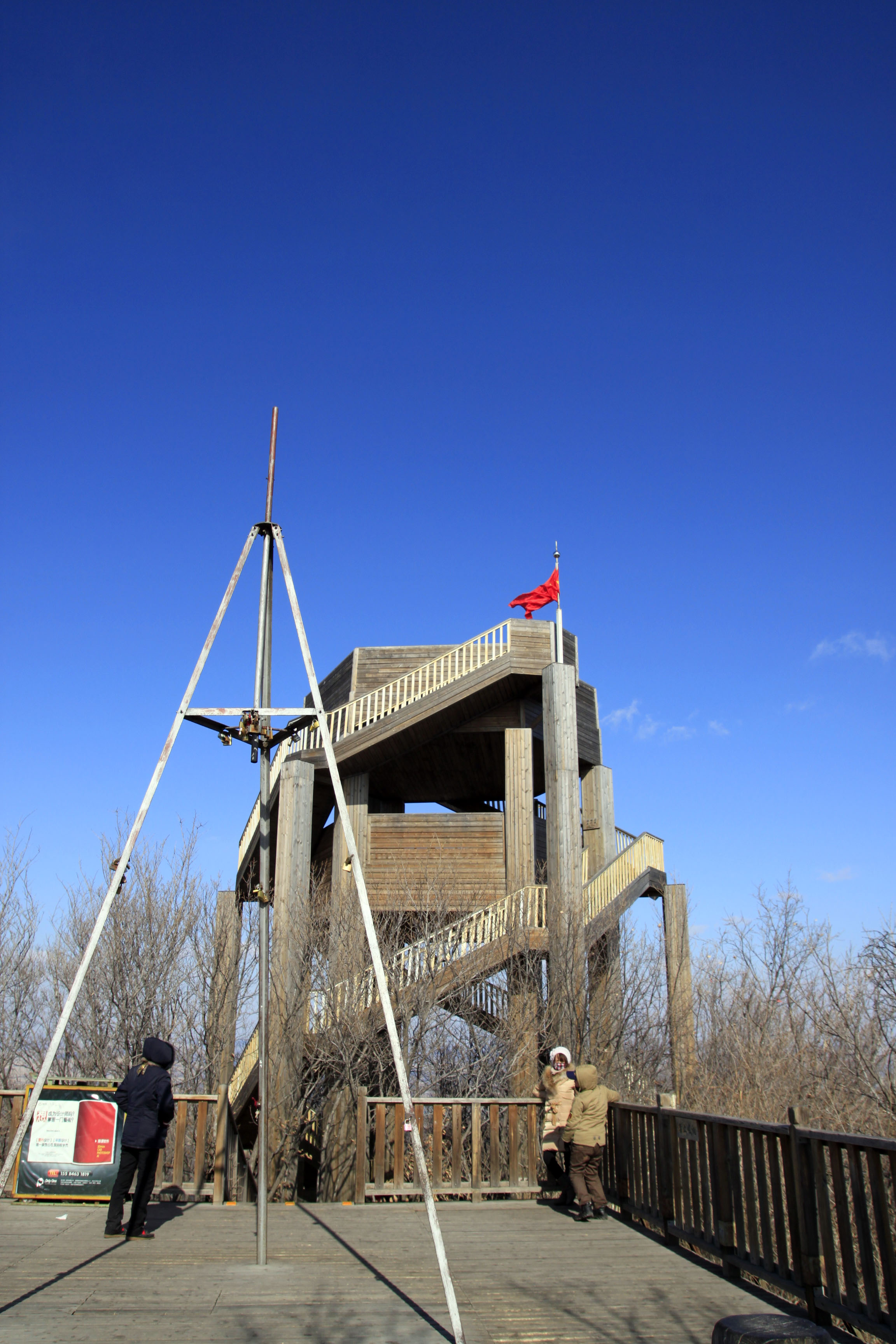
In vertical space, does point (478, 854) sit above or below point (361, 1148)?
above

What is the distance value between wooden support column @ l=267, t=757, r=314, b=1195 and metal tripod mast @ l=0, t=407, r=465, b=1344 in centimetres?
814

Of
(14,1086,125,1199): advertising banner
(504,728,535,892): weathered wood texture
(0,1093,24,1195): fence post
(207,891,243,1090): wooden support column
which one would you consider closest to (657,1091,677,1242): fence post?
(14,1086,125,1199): advertising banner

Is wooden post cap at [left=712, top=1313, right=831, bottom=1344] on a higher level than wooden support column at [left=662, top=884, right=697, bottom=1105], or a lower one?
lower

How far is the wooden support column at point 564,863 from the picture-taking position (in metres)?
17.4

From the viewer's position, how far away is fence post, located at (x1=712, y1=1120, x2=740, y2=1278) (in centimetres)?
679

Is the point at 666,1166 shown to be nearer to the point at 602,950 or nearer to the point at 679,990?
the point at 602,950

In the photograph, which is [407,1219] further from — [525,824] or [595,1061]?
Result: [525,824]

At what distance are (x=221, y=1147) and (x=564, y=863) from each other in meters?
9.51

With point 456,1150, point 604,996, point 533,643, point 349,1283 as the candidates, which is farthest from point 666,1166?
point 533,643

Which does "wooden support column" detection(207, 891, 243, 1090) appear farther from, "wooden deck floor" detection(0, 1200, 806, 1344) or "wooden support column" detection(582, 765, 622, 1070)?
"wooden deck floor" detection(0, 1200, 806, 1344)

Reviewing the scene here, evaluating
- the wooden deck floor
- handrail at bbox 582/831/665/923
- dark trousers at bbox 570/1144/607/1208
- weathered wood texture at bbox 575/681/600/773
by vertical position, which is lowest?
the wooden deck floor

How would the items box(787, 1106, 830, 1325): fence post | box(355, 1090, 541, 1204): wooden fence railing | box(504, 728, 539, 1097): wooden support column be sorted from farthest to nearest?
box(504, 728, 539, 1097): wooden support column < box(355, 1090, 541, 1204): wooden fence railing < box(787, 1106, 830, 1325): fence post

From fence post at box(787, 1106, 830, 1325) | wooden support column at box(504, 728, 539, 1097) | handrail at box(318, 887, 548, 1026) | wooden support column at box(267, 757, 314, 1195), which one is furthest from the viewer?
wooden support column at box(504, 728, 539, 1097)

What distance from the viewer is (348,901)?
1856 centimetres
